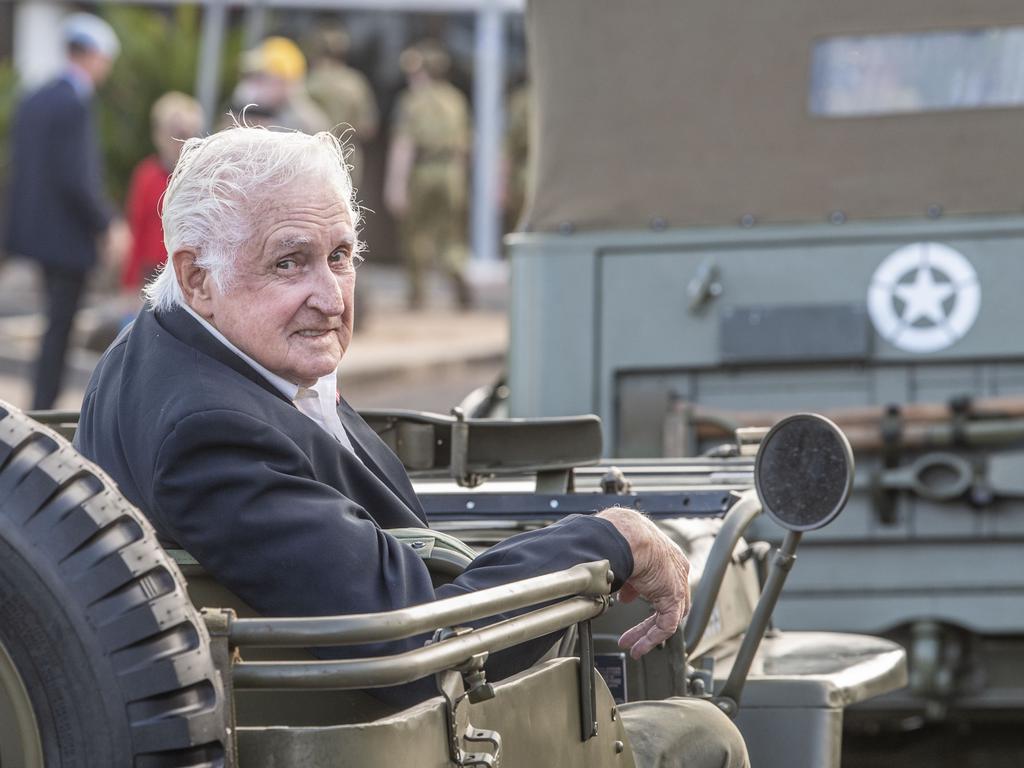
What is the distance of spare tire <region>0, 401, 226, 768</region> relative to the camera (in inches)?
89.8

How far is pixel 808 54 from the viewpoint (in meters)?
6.41

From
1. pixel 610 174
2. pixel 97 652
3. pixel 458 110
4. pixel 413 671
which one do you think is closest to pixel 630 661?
pixel 413 671

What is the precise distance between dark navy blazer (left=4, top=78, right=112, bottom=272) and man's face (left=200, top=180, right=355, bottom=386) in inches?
325

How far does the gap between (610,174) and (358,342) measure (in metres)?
9.67

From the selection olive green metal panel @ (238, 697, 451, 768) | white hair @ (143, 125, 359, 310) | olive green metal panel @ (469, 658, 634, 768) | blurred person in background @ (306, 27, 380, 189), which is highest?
blurred person in background @ (306, 27, 380, 189)

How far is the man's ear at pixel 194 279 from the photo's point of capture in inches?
122

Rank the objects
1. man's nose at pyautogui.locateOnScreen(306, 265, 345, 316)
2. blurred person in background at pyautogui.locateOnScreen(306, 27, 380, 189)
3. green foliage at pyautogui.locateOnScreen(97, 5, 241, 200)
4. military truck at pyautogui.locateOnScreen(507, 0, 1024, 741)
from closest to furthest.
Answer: man's nose at pyautogui.locateOnScreen(306, 265, 345, 316) → military truck at pyautogui.locateOnScreen(507, 0, 1024, 741) → blurred person in background at pyautogui.locateOnScreen(306, 27, 380, 189) → green foliage at pyautogui.locateOnScreen(97, 5, 241, 200)

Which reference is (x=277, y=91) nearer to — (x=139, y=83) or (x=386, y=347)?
(x=386, y=347)

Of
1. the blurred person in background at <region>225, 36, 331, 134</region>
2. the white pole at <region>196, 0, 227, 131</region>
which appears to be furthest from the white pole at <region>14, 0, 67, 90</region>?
the blurred person in background at <region>225, 36, 331, 134</region>

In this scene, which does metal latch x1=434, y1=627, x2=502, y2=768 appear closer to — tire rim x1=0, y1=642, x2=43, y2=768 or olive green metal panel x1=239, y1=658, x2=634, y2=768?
olive green metal panel x1=239, y1=658, x2=634, y2=768

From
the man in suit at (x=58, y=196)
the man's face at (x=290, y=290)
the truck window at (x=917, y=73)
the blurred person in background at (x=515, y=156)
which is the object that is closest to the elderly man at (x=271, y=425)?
the man's face at (x=290, y=290)

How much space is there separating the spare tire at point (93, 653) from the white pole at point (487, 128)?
1940 centimetres

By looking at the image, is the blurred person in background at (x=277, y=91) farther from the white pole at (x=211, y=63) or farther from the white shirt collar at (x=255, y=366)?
the white shirt collar at (x=255, y=366)

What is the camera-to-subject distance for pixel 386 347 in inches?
627
